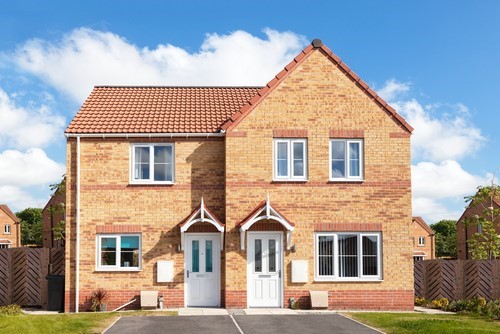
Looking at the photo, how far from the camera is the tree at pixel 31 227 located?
3880 inches

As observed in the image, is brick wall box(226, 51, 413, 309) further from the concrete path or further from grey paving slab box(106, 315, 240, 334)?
grey paving slab box(106, 315, 240, 334)

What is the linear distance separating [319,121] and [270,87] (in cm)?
201

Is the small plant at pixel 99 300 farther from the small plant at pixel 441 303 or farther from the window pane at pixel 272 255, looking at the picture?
the small plant at pixel 441 303

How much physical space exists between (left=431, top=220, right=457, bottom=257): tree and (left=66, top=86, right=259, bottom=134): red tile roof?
60.1 metres

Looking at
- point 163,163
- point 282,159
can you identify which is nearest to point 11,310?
point 163,163

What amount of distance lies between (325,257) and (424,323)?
4869 millimetres

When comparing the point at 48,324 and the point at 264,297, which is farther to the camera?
the point at 264,297

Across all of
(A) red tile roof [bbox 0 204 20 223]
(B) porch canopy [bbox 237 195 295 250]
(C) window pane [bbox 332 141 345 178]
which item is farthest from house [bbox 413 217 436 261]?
(B) porch canopy [bbox 237 195 295 250]

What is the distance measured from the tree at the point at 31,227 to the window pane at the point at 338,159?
3182 inches

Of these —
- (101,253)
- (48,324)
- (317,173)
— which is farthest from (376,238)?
(48,324)

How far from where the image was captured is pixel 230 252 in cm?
2012

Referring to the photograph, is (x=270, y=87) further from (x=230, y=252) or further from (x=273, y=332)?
(x=273, y=332)

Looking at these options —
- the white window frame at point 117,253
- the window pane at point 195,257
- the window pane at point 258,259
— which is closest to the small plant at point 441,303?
the window pane at point 258,259

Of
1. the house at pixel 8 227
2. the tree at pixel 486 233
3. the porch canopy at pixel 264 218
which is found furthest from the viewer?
the house at pixel 8 227
